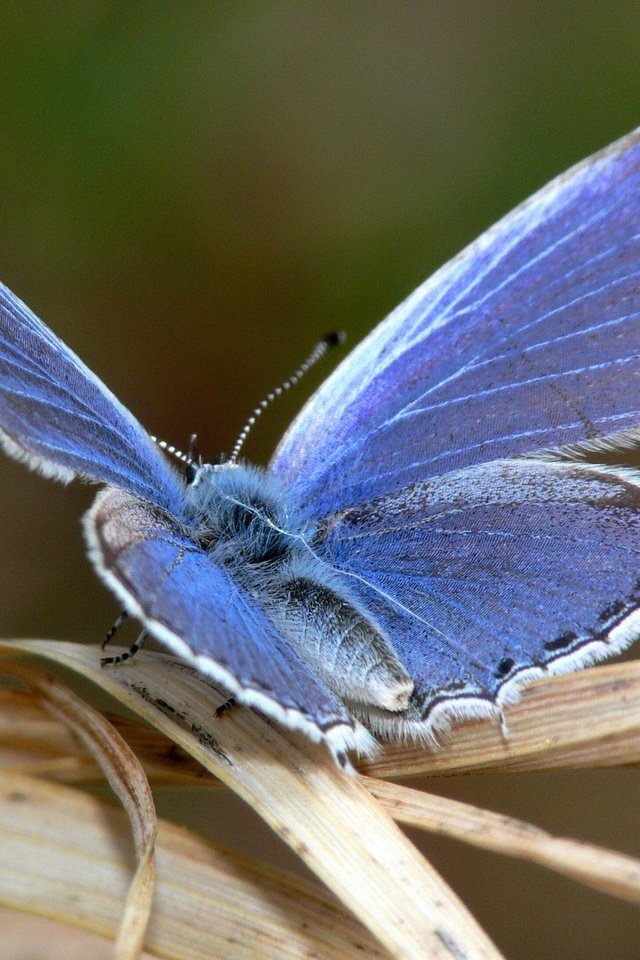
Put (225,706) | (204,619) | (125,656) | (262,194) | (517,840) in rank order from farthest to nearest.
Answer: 1. (262,194)
2. (125,656)
3. (225,706)
4. (204,619)
5. (517,840)

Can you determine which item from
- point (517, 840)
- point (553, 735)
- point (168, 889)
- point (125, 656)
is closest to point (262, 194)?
point (125, 656)

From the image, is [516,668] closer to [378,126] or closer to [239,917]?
[239,917]

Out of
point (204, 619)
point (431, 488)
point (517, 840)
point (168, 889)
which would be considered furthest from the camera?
point (431, 488)

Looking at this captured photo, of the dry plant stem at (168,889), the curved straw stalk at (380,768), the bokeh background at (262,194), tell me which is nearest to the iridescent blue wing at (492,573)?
the curved straw stalk at (380,768)

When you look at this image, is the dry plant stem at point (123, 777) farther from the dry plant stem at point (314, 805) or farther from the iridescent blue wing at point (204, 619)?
the iridescent blue wing at point (204, 619)

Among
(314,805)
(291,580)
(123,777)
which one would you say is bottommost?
(314,805)

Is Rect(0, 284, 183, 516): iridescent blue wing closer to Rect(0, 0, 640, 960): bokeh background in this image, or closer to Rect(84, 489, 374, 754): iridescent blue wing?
Rect(84, 489, 374, 754): iridescent blue wing

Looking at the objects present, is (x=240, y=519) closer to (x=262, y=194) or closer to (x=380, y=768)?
(x=380, y=768)
